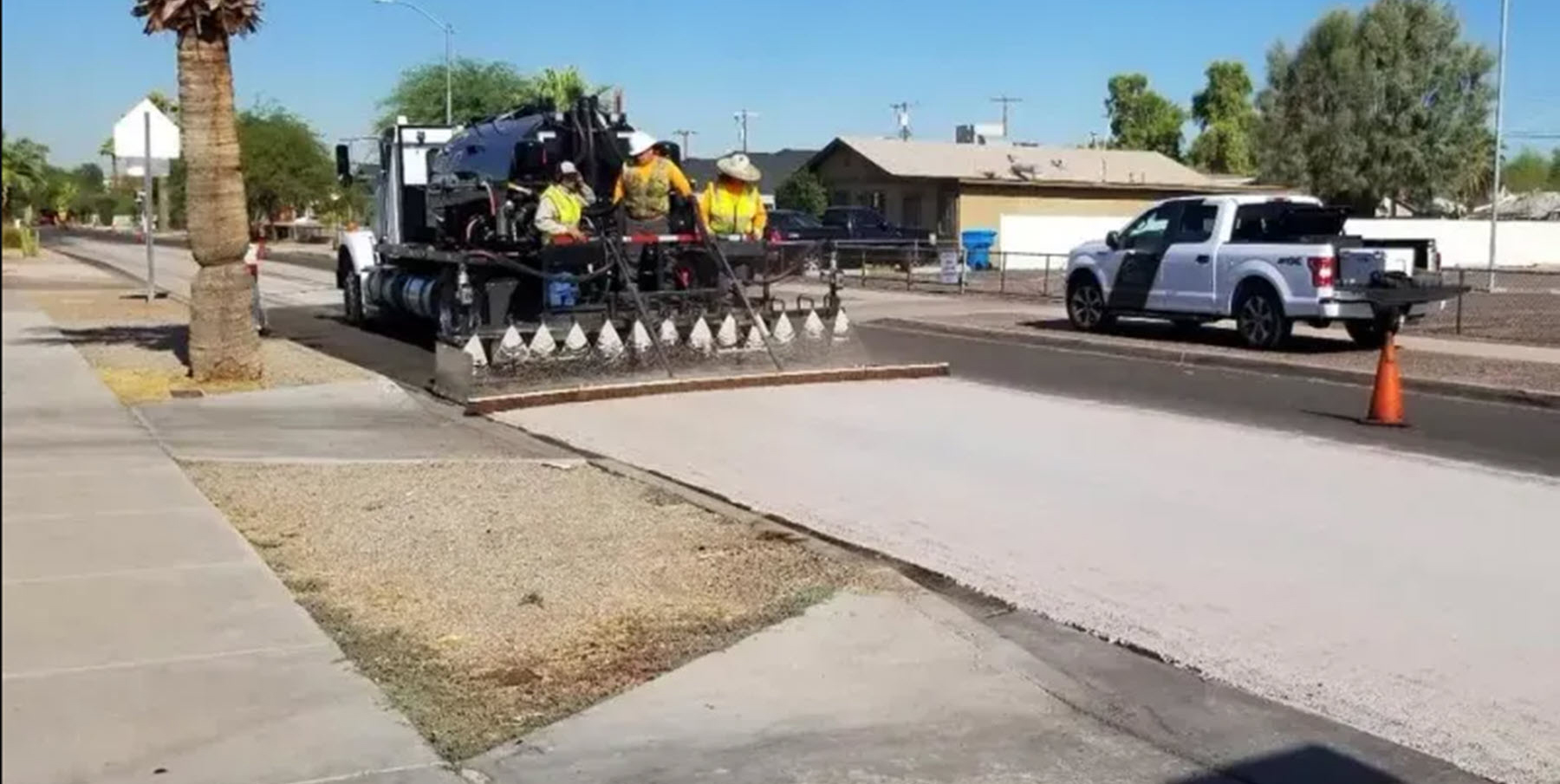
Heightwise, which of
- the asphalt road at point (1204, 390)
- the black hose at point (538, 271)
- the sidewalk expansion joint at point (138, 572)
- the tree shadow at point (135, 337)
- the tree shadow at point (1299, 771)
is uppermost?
the black hose at point (538, 271)

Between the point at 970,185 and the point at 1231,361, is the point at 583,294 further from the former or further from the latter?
the point at 970,185

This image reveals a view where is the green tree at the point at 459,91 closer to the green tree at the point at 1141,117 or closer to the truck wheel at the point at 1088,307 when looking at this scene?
the truck wheel at the point at 1088,307

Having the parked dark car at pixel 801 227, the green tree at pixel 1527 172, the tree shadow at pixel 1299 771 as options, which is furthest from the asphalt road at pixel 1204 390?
the green tree at pixel 1527 172

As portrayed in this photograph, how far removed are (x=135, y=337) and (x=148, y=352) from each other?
2.70 metres

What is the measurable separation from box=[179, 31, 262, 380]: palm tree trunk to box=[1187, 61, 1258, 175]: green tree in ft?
307

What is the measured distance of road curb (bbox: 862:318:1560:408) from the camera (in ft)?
53.0

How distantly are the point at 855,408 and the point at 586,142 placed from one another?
6481 mm

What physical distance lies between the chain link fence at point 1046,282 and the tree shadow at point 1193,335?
→ 5.63 feet

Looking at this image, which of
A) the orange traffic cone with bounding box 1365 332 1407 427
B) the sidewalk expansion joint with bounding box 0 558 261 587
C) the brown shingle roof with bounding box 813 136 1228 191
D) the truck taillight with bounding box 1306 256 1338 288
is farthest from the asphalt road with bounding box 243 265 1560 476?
the brown shingle roof with bounding box 813 136 1228 191

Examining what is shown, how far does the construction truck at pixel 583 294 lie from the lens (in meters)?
16.2

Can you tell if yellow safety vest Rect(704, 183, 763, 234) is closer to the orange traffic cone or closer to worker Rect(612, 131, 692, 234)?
worker Rect(612, 131, 692, 234)

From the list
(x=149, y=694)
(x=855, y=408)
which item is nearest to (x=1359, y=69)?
(x=855, y=408)

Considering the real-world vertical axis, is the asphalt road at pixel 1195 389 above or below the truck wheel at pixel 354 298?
below

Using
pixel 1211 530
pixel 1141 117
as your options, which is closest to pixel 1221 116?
pixel 1141 117
